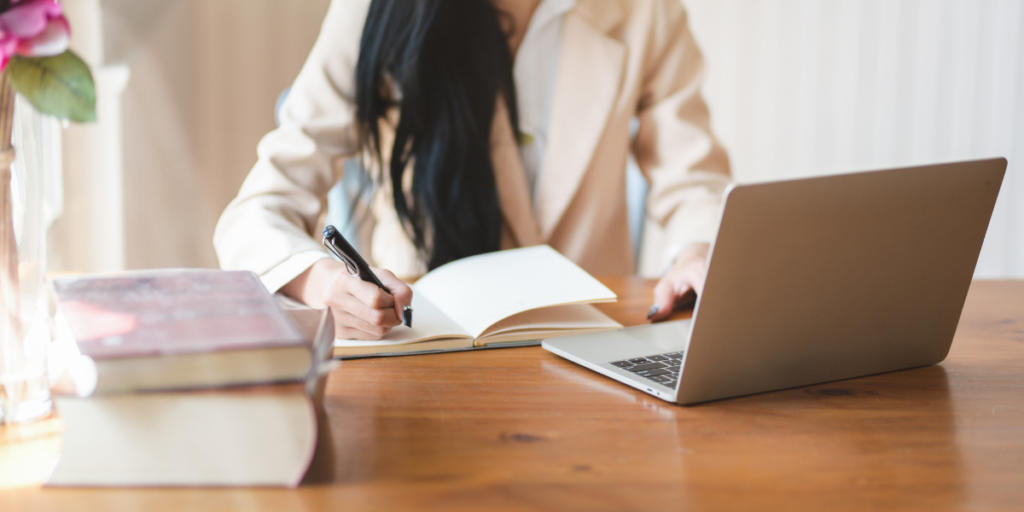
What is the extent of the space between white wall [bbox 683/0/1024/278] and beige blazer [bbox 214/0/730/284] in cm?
118

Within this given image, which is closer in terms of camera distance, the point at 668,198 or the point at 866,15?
the point at 668,198

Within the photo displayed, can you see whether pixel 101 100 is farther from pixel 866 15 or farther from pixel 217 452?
pixel 866 15

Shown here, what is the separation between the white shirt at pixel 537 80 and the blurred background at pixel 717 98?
0.86 m

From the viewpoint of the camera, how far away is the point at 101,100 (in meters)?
2.01

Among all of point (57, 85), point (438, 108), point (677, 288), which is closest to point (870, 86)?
point (438, 108)

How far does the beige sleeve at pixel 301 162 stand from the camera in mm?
917

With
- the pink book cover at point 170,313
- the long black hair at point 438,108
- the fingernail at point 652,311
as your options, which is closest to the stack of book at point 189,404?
the pink book cover at point 170,313

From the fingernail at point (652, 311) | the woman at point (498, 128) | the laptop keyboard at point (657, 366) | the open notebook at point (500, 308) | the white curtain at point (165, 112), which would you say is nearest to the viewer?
the laptop keyboard at point (657, 366)

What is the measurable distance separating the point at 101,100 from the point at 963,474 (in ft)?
7.06

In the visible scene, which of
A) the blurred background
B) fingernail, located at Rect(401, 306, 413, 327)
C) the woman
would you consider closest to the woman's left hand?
the woman

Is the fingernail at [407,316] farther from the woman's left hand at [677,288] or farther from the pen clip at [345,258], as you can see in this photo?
the woman's left hand at [677,288]

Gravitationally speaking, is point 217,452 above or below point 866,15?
below

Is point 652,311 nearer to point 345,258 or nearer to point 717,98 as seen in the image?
point 345,258

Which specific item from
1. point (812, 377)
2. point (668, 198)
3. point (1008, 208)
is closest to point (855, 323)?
point (812, 377)
